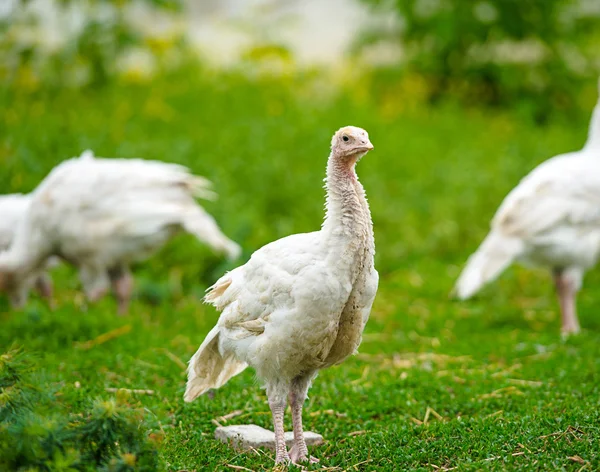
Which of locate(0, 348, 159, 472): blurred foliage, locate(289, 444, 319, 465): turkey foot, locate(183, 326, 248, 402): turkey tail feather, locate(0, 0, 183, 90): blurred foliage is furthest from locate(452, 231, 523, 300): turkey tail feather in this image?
locate(0, 0, 183, 90): blurred foliage

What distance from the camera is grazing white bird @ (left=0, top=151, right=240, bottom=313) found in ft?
23.7

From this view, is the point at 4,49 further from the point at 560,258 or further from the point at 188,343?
the point at 560,258

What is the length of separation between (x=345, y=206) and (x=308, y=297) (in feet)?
1.61

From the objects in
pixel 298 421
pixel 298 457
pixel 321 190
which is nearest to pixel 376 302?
pixel 321 190

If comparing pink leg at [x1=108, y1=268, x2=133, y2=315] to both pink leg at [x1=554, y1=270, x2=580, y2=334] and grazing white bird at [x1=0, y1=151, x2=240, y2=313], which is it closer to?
grazing white bird at [x1=0, y1=151, x2=240, y2=313]

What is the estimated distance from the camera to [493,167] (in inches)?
448

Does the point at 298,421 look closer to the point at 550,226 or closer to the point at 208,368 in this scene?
the point at 208,368

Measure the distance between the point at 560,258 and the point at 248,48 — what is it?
7540mm

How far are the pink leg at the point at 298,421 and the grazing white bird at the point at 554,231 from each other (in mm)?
2848

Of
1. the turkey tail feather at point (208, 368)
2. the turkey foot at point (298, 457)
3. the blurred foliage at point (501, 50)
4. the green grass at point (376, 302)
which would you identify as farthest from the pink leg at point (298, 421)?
the blurred foliage at point (501, 50)

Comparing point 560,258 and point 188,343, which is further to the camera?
point 560,258

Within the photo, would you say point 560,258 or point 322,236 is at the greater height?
point 322,236

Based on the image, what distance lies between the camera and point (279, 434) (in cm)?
433

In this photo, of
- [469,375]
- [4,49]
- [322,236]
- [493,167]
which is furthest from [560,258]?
[4,49]
